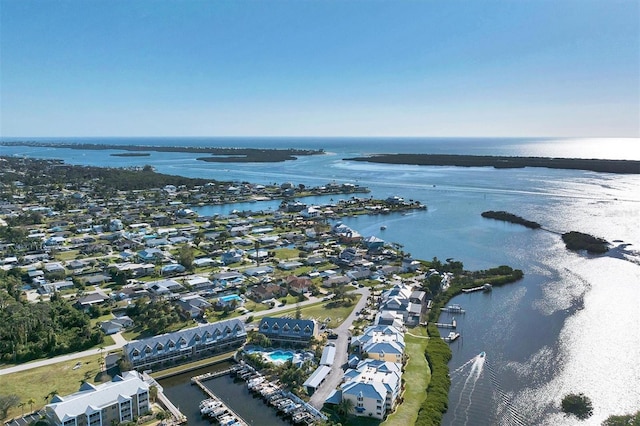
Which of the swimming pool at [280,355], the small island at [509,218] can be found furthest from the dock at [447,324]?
the small island at [509,218]

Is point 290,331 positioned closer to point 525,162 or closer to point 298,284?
point 298,284

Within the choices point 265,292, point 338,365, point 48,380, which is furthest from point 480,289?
point 48,380

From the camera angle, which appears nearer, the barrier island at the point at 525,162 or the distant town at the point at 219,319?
the distant town at the point at 219,319

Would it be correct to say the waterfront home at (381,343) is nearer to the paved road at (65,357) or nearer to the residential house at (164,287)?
the paved road at (65,357)

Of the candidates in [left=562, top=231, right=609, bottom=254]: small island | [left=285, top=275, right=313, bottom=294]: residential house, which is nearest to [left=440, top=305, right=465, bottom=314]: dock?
[left=285, top=275, right=313, bottom=294]: residential house

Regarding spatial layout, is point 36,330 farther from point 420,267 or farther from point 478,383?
point 420,267
